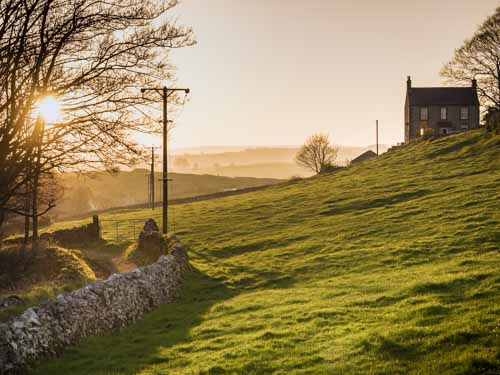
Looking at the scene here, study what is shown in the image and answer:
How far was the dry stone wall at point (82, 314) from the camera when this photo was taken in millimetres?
13648

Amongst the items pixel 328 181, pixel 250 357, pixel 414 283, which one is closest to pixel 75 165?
pixel 250 357

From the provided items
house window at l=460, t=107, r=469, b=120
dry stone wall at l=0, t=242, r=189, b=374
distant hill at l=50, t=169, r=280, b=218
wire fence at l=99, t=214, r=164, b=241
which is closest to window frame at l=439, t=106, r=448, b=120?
house window at l=460, t=107, r=469, b=120

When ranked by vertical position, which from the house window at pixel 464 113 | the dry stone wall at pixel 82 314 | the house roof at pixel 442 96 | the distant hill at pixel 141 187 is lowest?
the dry stone wall at pixel 82 314

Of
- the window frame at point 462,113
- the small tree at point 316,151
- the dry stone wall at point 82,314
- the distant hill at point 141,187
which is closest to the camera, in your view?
the dry stone wall at point 82,314

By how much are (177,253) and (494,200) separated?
19644mm

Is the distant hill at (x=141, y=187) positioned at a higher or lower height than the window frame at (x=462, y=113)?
lower

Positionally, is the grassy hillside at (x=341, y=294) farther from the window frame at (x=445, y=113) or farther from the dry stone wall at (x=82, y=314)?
the window frame at (x=445, y=113)

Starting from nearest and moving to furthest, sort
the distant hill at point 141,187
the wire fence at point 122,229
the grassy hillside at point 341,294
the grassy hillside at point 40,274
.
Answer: the grassy hillside at point 341,294 < the grassy hillside at point 40,274 < the wire fence at point 122,229 < the distant hill at point 141,187

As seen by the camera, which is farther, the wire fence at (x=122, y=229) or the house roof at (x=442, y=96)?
the house roof at (x=442, y=96)

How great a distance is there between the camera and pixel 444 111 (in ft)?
289

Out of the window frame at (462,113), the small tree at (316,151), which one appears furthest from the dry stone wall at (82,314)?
the small tree at (316,151)

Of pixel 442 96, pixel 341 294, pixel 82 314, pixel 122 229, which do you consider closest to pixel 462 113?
pixel 442 96

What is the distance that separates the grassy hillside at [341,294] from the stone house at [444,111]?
139 ft

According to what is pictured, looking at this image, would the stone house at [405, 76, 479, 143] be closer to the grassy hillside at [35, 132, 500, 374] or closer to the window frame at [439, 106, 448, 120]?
the window frame at [439, 106, 448, 120]
